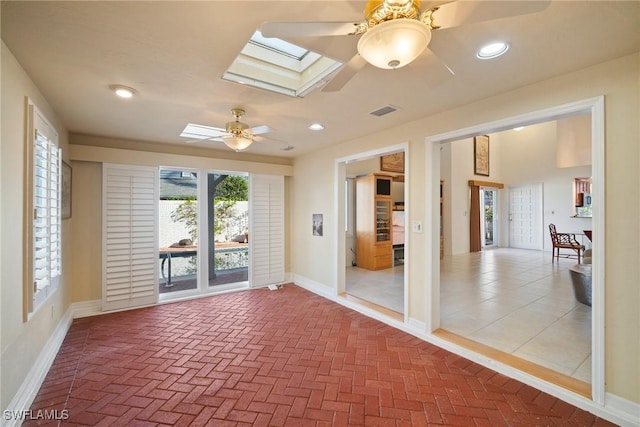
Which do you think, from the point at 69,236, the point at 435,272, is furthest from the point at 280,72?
the point at 69,236

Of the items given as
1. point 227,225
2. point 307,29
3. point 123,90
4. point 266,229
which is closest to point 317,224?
point 266,229

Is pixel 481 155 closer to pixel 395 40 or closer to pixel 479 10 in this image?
pixel 479 10

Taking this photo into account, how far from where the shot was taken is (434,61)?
1503mm

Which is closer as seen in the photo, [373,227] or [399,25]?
[399,25]

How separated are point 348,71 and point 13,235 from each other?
2.46 meters

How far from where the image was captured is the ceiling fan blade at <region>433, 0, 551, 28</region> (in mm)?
1043

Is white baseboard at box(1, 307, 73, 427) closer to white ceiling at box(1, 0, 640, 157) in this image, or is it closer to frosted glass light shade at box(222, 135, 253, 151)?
white ceiling at box(1, 0, 640, 157)

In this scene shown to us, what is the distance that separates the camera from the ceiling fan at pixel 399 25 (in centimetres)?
110

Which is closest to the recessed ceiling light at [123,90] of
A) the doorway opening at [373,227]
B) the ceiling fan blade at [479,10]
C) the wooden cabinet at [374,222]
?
the ceiling fan blade at [479,10]

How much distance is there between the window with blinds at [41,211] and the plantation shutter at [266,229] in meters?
2.67

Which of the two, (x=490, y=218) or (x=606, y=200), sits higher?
(x=606, y=200)

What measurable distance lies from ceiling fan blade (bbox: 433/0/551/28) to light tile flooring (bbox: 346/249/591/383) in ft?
9.10

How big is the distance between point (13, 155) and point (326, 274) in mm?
3875

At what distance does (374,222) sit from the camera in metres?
6.25
